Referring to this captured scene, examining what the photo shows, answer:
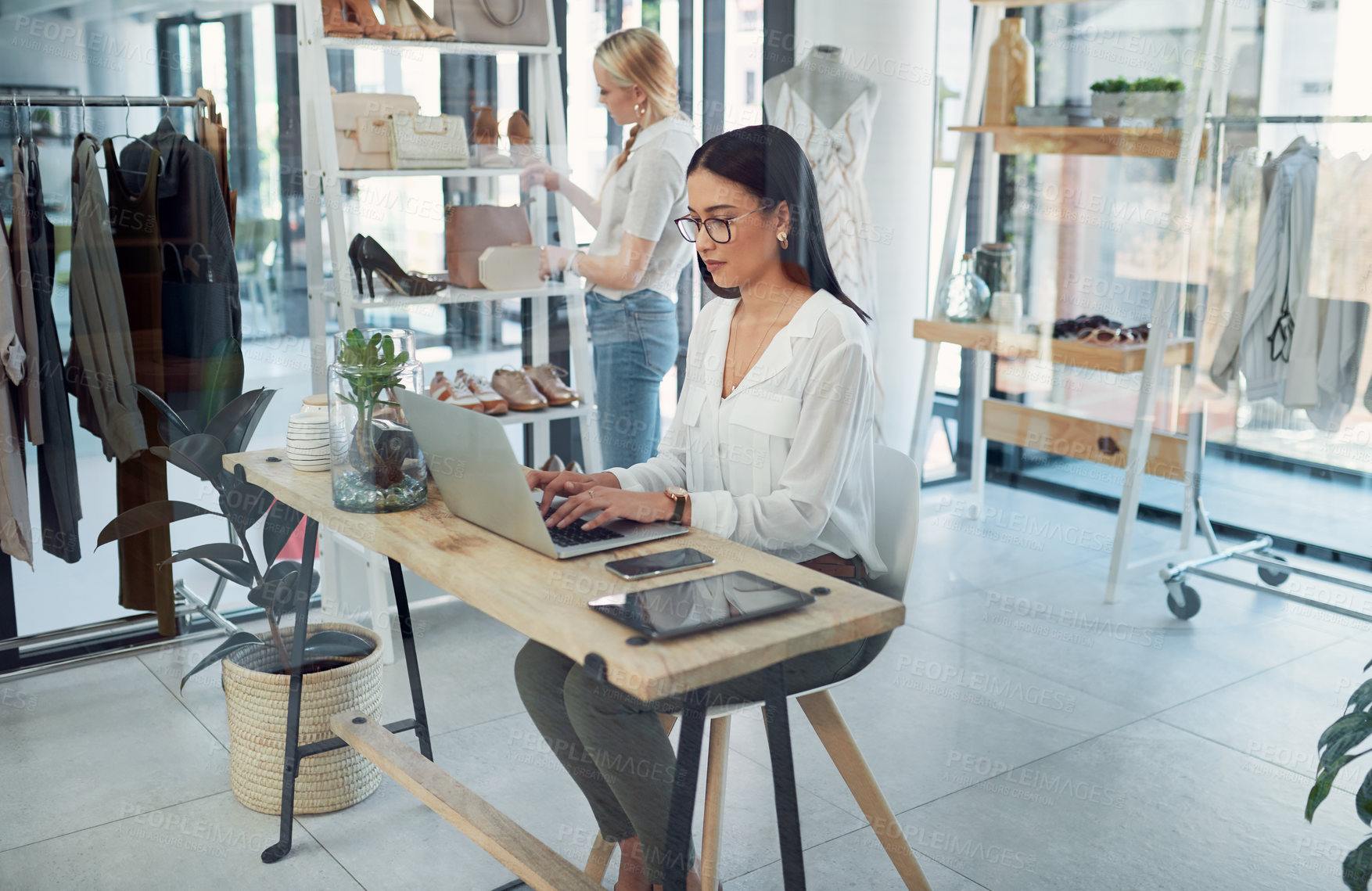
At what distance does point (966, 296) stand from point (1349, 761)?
8.44ft

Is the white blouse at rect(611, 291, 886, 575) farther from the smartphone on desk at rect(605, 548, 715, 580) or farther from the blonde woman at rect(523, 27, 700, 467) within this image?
the blonde woman at rect(523, 27, 700, 467)

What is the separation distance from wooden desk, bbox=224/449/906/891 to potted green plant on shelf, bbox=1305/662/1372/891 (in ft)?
2.39

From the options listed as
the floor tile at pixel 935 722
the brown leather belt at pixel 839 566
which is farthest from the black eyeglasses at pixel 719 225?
the floor tile at pixel 935 722

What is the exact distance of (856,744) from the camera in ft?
6.54

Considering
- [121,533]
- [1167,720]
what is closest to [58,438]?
[121,533]

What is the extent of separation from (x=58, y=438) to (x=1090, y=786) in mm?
2472

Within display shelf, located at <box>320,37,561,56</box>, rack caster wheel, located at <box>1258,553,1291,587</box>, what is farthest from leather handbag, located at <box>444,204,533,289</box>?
rack caster wheel, located at <box>1258,553,1291,587</box>

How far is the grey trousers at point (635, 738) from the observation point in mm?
1713

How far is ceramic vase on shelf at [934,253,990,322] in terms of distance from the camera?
4.11 meters

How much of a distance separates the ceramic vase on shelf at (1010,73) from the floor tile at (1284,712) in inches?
73.7

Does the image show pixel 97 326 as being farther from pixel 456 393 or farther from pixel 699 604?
pixel 699 604

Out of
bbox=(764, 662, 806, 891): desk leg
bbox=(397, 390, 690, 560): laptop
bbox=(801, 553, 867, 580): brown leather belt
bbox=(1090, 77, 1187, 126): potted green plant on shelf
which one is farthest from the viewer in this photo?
bbox=(1090, 77, 1187, 126): potted green plant on shelf

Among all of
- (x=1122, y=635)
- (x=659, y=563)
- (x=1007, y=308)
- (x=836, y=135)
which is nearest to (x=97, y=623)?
(x=659, y=563)

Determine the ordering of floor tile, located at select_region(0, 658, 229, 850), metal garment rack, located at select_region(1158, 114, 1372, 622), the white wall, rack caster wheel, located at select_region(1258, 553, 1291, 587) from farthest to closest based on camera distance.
Result: the white wall < rack caster wheel, located at select_region(1258, 553, 1291, 587) < metal garment rack, located at select_region(1158, 114, 1372, 622) < floor tile, located at select_region(0, 658, 229, 850)
